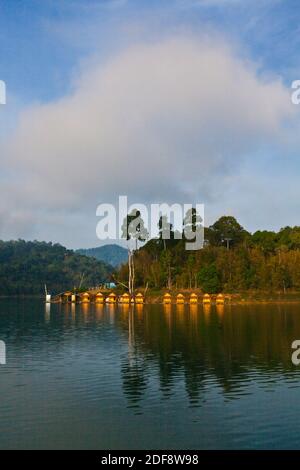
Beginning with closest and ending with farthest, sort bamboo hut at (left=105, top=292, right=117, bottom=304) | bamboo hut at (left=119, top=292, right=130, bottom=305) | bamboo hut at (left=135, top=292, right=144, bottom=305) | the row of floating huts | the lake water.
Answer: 1. the lake water
2. the row of floating huts
3. bamboo hut at (left=135, top=292, right=144, bottom=305)
4. bamboo hut at (left=119, top=292, right=130, bottom=305)
5. bamboo hut at (left=105, top=292, right=117, bottom=304)

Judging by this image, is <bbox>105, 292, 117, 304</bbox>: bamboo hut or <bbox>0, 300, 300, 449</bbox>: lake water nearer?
<bbox>0, 300, 300, 449</bbox>: lake water

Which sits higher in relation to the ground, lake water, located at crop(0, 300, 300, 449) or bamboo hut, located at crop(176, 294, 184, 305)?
bamboo hut, located at crop(176, 294, 184, 305)

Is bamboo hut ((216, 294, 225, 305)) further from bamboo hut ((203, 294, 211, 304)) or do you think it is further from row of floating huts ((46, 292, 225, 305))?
bamboo hut ((203, 294, 211, 304))

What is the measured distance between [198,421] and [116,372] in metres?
13.8

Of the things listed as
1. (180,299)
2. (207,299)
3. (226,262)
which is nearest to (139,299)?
(180,299)

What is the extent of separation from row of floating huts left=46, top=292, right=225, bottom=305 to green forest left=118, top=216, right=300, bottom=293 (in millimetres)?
5907

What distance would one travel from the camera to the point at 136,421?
25812 millimetres

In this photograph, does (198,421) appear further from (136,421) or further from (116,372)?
(116,372)

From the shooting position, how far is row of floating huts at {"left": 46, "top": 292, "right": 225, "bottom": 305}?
123562mm

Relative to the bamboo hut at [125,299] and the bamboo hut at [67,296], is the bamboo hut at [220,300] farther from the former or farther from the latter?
the bamboo hut at [67,296]

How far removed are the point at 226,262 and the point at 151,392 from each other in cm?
10514

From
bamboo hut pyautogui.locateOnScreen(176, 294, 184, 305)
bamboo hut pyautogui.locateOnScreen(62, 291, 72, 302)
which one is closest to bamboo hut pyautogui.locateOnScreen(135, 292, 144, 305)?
bamboo hut pyautogui.locateOnScreen(176, 294, 184, 305)

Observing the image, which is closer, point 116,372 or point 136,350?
point 116,372
